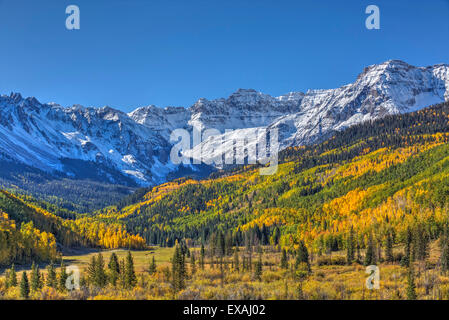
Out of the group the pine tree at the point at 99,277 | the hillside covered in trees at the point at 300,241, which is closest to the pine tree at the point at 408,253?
the hillside covered in trees at the point at 300,241

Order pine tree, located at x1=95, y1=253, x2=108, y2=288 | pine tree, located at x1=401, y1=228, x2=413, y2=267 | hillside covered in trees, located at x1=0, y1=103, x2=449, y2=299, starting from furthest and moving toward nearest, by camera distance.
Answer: pine tree, located at x1=401, y1=228, x2=413, y2=267
hillside covered in trees, located at x1=0, y1=103, x2=449, y2=299
pine tree, located at x1=95, y1=253, x2=108, y2=288

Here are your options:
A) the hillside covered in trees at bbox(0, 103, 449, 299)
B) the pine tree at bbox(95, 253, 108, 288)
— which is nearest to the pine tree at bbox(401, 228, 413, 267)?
the hillside covered in trees at bbox(0, 103, 449, 299)

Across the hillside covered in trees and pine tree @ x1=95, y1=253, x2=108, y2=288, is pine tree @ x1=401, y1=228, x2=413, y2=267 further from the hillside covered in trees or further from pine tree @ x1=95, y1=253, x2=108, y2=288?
pine tree @ x1=95, y1=253, x2=108, y2=288

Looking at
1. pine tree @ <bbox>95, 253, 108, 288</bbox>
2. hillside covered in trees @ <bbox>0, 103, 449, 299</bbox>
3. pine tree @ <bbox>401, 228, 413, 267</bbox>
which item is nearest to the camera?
pine tree @ <bbox>95, 253, 108, 288</bbox>

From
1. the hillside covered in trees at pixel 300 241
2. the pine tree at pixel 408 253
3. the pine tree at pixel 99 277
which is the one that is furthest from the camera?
the pine tree at pixel 408 253

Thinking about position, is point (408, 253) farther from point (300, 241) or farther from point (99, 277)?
point (99, 277)

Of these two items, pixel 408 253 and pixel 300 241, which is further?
pixel 300 241

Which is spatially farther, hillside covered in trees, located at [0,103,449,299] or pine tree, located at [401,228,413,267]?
pine tree, located at [401,228,413,267]

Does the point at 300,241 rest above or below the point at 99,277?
above

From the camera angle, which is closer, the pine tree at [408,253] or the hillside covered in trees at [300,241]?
the hillside covered in trees at [300,241]

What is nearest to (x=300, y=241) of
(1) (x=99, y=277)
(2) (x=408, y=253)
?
(2) (x=408, y=253)

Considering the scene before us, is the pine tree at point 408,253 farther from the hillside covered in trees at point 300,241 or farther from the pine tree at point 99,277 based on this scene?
the pine tree at point 99,277
